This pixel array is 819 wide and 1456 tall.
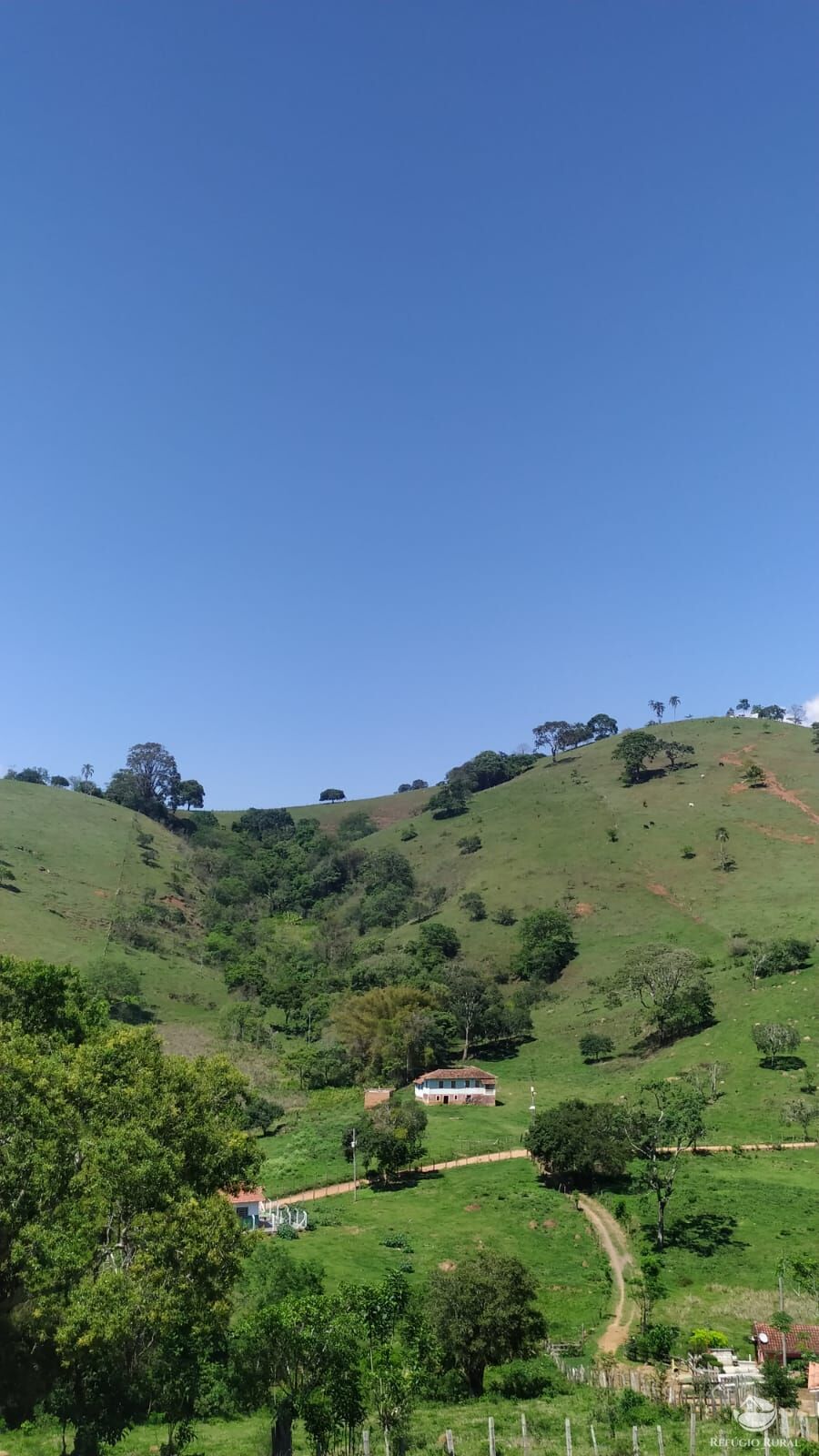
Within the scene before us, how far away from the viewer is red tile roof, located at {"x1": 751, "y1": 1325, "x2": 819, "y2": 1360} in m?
32.9

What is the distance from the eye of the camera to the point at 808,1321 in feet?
124

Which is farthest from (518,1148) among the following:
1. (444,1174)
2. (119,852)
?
(119,852)

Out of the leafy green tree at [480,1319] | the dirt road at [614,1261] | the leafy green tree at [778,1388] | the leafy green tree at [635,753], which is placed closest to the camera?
the leafy green tree at [778,1388]

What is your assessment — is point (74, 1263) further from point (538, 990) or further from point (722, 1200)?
point (538, 990)

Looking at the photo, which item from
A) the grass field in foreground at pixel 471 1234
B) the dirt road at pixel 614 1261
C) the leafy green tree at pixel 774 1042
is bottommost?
the dirt road at pixel 614 1261

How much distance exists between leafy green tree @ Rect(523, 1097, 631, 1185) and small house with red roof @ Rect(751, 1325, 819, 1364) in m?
23.0

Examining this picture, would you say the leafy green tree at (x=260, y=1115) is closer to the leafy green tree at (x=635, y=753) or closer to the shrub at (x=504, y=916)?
the shrub at (x=504, y=916)

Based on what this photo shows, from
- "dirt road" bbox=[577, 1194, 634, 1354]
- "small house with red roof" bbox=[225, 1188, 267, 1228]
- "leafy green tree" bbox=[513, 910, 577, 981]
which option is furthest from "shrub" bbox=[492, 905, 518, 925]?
"small house with red roof" bbox=[225, 1188, 267, 1228]

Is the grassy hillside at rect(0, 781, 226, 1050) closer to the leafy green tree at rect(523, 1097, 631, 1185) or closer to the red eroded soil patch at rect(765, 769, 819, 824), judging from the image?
the leafy green tree at rect(523, 1097, 631, 1185)

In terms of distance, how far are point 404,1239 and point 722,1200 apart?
1844 centimetres

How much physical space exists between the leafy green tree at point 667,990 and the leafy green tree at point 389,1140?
3332cm

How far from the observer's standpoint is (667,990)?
96.2 meters

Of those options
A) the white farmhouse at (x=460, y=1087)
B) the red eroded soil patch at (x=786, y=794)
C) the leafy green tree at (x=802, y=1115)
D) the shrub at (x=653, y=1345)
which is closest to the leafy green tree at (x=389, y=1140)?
the white farmhouse at (x=460, y=1087)

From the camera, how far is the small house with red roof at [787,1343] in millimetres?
32875
